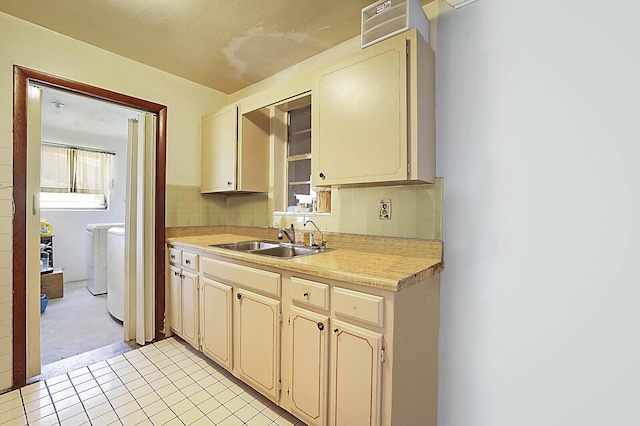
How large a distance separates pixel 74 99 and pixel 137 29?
1.67 m

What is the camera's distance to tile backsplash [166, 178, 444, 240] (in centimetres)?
160

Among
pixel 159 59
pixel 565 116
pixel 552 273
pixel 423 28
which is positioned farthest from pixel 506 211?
pixel 159 59

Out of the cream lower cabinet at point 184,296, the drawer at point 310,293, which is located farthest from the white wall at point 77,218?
the drawer at point 310,293

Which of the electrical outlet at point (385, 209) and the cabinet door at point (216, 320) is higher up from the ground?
the electrical outlet at point (385, 209)

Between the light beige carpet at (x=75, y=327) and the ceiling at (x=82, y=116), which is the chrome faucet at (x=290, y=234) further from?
the ceiling at (x=82, y=116)

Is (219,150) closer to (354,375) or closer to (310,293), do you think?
(310,293)

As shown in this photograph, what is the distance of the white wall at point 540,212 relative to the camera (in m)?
1.07

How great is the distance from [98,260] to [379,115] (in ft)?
13.1

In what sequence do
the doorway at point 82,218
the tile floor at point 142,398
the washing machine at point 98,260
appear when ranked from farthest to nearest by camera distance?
the washing machine at point 98,260, the doorway at point 82,218, the tile floor at point 142,398

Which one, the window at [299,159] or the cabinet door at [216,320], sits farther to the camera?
the window at [299,159]

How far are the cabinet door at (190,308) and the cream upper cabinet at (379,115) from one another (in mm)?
1288

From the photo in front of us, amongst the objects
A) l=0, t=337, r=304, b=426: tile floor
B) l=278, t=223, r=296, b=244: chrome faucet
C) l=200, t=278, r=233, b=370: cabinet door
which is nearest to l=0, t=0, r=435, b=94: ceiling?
l=278, t=223, r=296, b=244: chrome faucet

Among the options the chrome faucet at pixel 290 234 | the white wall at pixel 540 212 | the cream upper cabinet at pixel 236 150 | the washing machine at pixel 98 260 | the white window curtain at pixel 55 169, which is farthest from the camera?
the white window curtain at pixel 55 169

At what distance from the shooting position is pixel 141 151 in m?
2.38
